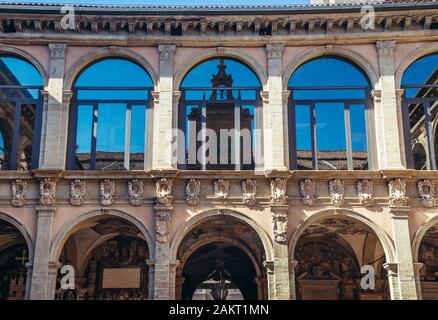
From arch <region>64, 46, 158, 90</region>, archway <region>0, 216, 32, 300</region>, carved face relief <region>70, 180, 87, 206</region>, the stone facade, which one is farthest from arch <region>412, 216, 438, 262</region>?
archway <region>0, 216, 32, 300</region>

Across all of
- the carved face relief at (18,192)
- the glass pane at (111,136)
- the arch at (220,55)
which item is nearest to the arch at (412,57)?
the arch at (220,55)

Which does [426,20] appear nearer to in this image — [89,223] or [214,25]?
[214,25]

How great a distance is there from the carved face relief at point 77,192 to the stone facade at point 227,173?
0.03 meters

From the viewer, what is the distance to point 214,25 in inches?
762

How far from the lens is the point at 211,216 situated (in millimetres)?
17703

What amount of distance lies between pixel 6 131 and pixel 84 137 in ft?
15.9

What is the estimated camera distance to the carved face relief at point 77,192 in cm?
1767

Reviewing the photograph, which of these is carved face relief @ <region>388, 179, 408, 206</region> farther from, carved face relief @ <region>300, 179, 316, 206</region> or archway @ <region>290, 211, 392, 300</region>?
archway @ <region>290, 211, 392, 300</region>

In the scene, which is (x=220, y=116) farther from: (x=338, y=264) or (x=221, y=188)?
(x=338, y=264)

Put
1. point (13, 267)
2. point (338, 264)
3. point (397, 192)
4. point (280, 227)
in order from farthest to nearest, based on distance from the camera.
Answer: point (338, 264) < point (13, 267) < point (397, 192) < point (280, 227)

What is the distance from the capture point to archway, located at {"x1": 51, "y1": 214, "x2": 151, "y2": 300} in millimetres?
20781

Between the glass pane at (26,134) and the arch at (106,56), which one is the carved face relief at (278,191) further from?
the glass pane at (26,134)

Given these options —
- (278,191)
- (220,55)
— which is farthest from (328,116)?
(220,55)
